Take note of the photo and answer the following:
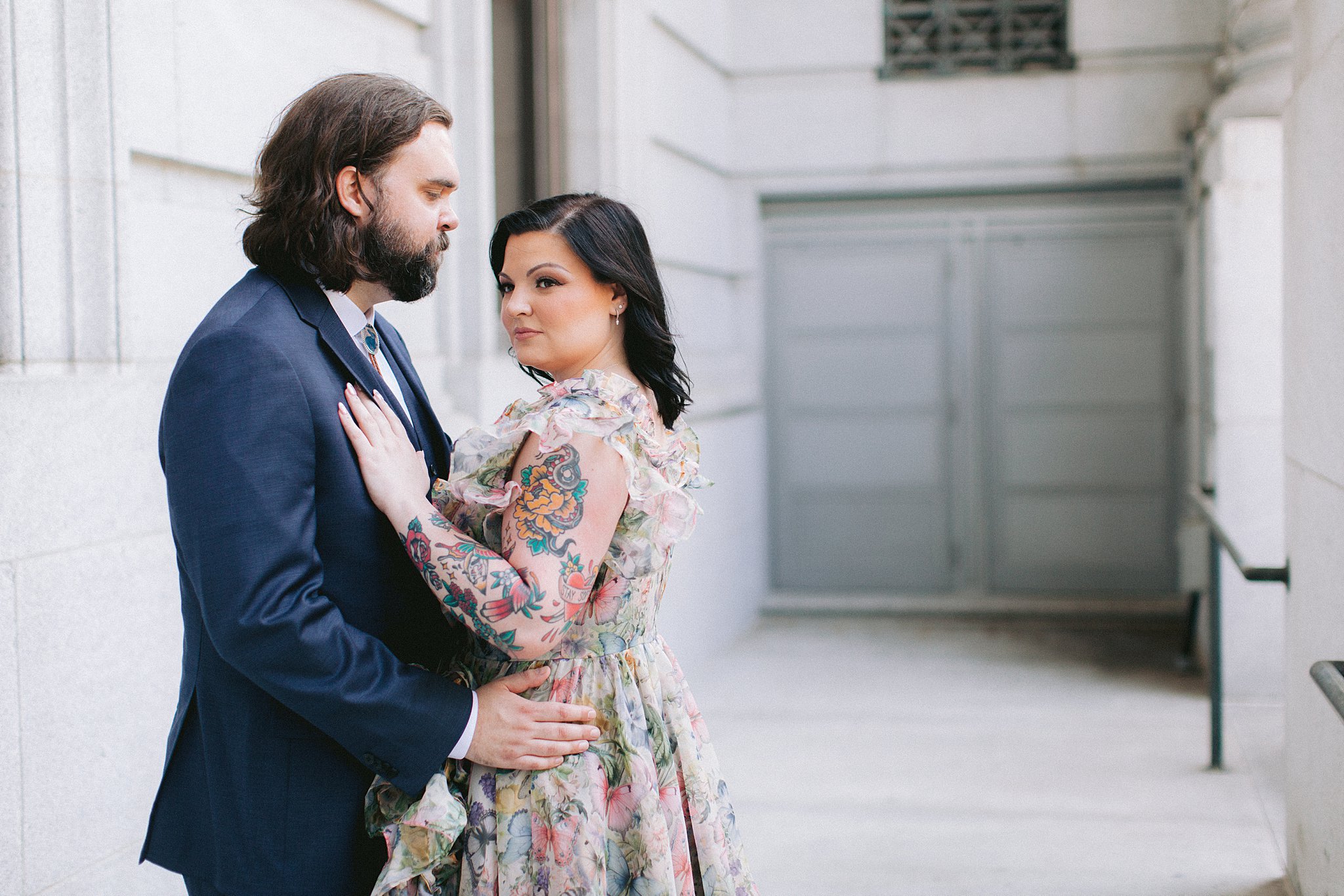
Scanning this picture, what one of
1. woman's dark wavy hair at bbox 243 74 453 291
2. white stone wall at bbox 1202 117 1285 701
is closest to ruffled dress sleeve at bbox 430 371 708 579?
woman's dark wavy hair at bbox 243 74 453 291

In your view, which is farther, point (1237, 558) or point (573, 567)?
point (1237, 558)

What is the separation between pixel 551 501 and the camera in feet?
6.14

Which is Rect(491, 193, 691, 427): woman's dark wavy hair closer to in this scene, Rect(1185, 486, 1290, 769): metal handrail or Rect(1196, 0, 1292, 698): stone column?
Rect(1185, 486, 1290, 769): metal handrail

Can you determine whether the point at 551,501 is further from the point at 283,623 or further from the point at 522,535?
the point at 283,623

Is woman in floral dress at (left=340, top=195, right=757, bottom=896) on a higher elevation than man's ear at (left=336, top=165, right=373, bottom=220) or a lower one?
lower

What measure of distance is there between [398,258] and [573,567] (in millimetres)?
578

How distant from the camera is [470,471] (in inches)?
77.7

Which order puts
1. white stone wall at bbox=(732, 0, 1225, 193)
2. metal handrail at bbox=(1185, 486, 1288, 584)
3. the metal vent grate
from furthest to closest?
the metal vent grate, white stone wall at bbox=(732, 0, 1225, 193), metal handrail at bbox=(1185, 486, 1288, 584)

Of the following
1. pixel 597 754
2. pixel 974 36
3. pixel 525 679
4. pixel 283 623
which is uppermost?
pixel 974 36

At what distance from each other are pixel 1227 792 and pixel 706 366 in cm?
382

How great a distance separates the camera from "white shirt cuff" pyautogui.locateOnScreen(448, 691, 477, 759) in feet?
6.19

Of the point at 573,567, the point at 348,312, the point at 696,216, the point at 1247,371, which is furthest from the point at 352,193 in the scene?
the point at 1247,371

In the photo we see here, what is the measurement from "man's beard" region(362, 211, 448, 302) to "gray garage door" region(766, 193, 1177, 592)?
6.67 meters

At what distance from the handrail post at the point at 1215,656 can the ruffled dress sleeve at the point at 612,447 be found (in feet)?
11.6
